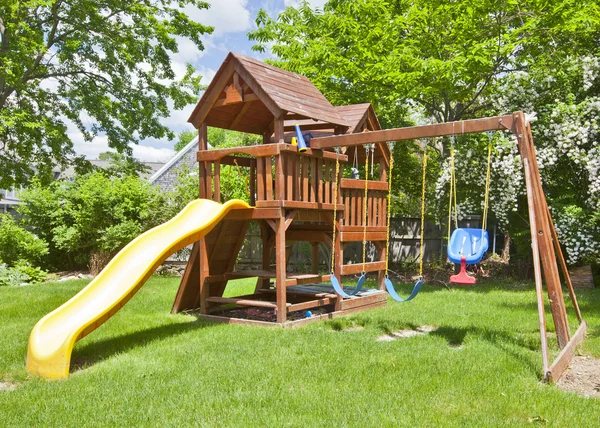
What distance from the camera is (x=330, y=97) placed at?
16.1 meters

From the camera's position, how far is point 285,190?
891cm

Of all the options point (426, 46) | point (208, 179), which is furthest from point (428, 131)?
point (426, 46)

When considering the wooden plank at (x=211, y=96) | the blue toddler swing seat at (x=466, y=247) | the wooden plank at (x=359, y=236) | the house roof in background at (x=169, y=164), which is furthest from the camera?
the house roof in background at (x=169, y=164)

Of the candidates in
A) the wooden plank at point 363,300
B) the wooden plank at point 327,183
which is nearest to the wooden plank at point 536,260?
the wooden plank at point 327,183

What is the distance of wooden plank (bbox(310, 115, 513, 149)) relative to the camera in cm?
697

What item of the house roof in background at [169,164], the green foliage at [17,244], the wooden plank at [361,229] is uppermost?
the house roof in background at [169,164]

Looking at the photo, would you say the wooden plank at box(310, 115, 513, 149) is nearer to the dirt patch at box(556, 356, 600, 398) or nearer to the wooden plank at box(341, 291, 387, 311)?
the dirt patch at box(556, 356, 600, 398)

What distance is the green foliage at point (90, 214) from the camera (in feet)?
52.6

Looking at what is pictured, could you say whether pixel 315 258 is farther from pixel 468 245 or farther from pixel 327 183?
pixel 468 245

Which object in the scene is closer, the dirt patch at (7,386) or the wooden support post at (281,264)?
the dirt patch at (7,386)

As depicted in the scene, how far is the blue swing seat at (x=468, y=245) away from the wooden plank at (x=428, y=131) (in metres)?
1.50

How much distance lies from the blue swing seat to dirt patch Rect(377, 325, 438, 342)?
115 centimetres

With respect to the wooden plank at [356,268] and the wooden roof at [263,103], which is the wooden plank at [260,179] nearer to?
the wooden roof at [263,103]

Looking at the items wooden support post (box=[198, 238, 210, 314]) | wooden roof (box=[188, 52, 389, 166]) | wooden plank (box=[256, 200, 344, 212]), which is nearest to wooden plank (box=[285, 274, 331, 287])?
wooden plank (box=[256, 200, 344, 212])
